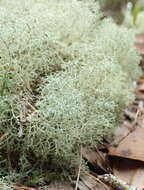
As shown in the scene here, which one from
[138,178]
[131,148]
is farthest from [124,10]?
[138,178]

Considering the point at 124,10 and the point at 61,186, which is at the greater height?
the point at 124,10

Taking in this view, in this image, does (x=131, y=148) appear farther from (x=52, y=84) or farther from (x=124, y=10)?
(x=124, y=10)

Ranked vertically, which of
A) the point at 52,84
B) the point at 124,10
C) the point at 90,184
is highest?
the point at 124,10

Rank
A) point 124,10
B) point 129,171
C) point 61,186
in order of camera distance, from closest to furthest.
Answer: point 61,186 < point 129,171 < point 124,10

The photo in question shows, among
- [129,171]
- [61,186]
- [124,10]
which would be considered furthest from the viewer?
[124,10]

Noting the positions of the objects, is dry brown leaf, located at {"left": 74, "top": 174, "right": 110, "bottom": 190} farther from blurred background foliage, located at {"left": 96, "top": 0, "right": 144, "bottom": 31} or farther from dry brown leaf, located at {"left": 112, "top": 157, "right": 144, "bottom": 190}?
blurred background foliage, located at {"left": 96, "top": 0, "right": 144, "bottom": 31}

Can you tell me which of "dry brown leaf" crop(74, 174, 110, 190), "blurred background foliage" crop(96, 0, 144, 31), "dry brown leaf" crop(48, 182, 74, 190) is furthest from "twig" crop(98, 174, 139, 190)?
"blurred background foliage" crop(96, 0, 144, 31)

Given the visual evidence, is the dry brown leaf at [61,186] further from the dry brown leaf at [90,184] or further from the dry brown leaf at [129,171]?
the dry brown leaf at [129,171]
